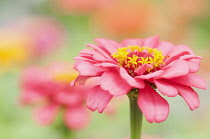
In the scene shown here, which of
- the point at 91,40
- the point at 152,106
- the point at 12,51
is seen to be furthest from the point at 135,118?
the point at 91,40

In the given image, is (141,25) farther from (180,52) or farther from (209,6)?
(180,52)

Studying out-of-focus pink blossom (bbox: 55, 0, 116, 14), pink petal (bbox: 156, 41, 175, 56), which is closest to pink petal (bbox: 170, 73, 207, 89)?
pink petal (bbox: 156, 41, 175, 56)

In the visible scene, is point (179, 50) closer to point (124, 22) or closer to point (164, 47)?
point (164, 47)

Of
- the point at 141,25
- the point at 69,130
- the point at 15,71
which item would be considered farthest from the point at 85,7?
the point at 69,130

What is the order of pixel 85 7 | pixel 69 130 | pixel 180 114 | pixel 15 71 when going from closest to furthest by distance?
pixel 69 130
pixel 180 114
pixel 15 71
pixel 85 7

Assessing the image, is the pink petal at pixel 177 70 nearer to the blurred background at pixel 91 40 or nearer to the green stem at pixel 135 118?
the green stem at pixel 135 118

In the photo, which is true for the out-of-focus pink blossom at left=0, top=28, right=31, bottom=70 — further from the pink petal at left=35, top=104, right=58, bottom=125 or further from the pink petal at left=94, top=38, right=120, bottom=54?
the pink petal at left=94, top=38, right=120, bottom=54

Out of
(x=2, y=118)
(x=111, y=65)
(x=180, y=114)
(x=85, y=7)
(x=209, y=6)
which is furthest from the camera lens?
(x=209, y=6)

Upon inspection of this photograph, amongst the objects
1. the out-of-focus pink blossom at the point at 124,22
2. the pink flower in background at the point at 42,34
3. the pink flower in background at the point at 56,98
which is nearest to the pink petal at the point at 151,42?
the pink flower in background at the point at 56,98
